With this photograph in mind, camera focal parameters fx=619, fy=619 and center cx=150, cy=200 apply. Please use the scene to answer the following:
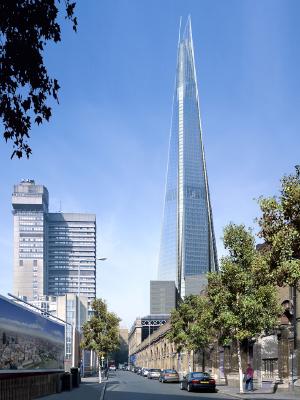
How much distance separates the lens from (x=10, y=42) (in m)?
8.70

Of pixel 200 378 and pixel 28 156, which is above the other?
pixel 28 156

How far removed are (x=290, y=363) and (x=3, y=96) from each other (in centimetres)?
3547

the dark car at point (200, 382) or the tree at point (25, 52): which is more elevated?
the tree at point (25, 52)

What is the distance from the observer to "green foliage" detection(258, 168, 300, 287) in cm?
2223

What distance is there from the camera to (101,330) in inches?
2469

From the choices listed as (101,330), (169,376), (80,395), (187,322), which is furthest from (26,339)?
(187,322)

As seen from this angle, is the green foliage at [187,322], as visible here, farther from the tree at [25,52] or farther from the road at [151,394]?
the tree at [25,52]

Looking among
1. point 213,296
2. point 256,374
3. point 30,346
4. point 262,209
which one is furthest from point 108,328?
point 262,209

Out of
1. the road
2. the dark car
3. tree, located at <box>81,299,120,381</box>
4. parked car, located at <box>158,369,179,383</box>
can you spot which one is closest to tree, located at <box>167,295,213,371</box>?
parked car, located at <box>158,369,179,383</box>

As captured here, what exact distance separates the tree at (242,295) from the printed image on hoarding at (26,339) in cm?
1073

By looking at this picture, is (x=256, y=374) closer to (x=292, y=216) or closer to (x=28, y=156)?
(x=292, y=216)

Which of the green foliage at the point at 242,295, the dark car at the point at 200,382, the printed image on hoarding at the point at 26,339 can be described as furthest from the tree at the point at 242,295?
the printed image on hoarding at the point at 26,339

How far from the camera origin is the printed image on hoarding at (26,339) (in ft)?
81.8

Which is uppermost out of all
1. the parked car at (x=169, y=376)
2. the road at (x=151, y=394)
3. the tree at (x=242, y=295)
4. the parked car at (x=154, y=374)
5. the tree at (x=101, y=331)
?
the tree at (x=242, y=295)
